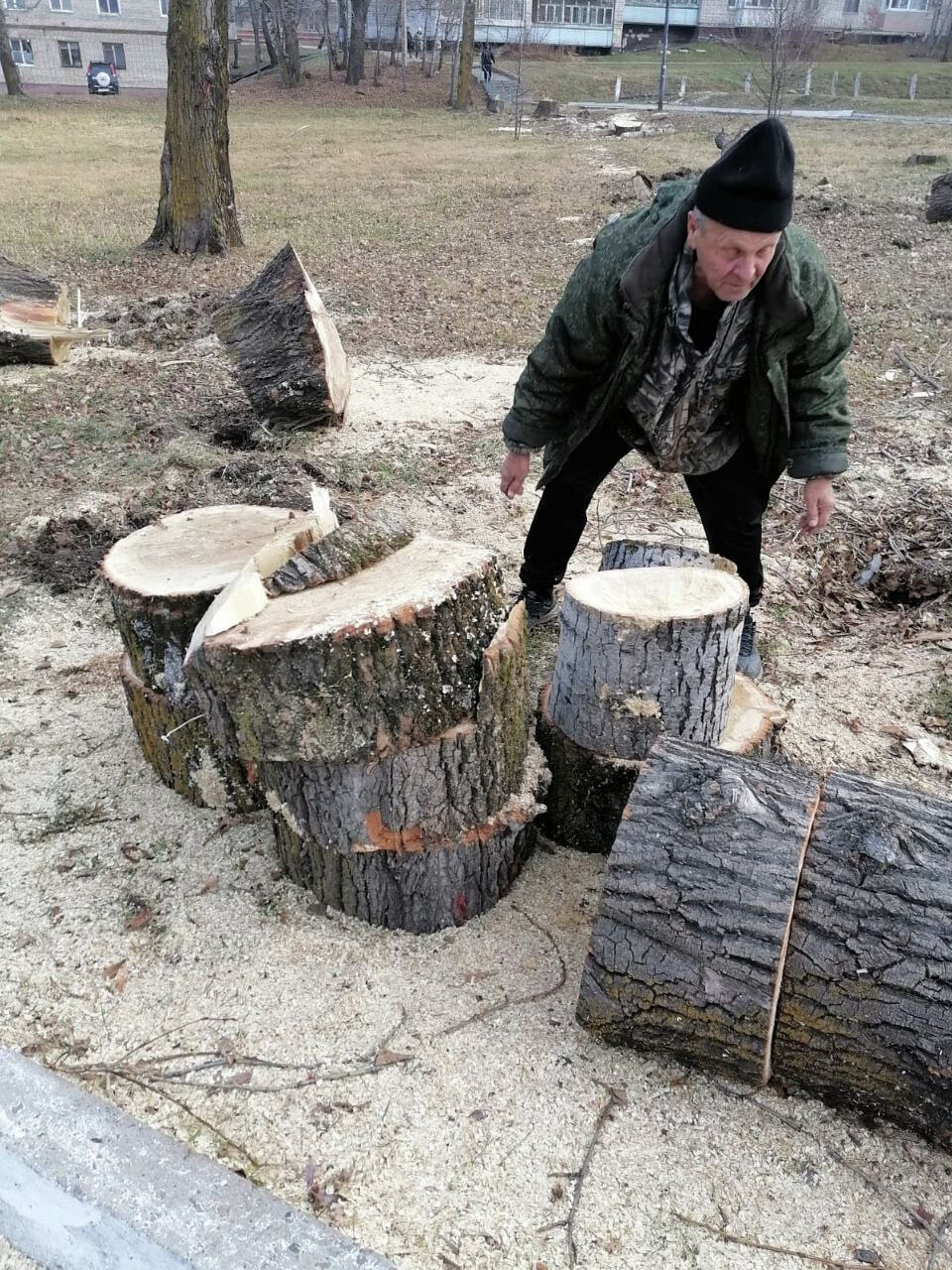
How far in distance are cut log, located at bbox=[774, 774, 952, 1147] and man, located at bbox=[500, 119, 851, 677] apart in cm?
119

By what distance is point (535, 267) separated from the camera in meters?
9.93

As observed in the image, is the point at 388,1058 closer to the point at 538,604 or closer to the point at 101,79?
the point at 538,604

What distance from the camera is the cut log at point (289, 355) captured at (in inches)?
220

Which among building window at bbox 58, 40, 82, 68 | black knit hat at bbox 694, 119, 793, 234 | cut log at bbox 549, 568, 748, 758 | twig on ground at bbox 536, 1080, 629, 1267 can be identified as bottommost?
twig on ground at bbox 536, 1080, 629, 1267

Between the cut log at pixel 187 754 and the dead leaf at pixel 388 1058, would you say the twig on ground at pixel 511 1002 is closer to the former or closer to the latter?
the dead leaf at pixel 388 1058

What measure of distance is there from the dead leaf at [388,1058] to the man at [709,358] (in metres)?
1.76

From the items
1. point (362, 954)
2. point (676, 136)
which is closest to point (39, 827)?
point (362, 954)

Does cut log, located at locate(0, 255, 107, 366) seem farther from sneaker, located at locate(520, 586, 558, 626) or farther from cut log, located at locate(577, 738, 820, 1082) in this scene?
cut log, located at locate(577, 738, 820, 1082)

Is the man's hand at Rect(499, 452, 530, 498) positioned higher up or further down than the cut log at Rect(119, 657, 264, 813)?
higher up

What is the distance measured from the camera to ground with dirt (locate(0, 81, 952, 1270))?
195 cm

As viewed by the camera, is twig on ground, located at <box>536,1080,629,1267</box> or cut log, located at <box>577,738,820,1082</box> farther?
cut log, located at <box>577,738,820,1082</box>

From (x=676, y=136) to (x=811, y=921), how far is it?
25.3 metres

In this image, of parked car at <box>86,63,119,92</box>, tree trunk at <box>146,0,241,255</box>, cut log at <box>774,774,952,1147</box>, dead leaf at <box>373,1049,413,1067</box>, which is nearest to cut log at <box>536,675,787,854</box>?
cut log at <box>774,774,952,1147</box>

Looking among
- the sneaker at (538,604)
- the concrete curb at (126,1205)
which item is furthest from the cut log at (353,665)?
the sneaker at (538,604)
